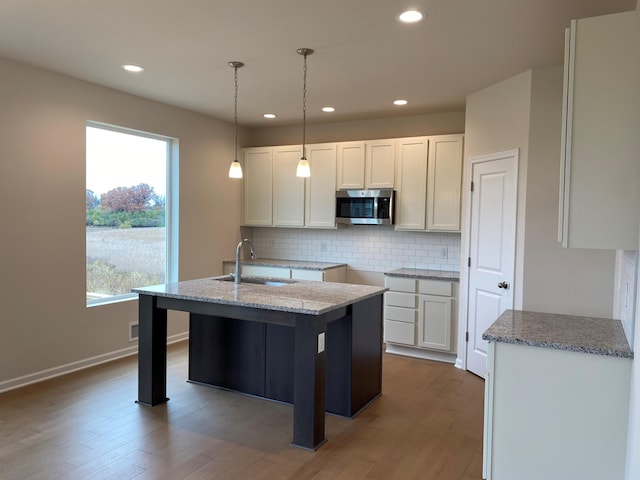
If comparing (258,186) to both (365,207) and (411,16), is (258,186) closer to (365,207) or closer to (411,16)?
(365,207)

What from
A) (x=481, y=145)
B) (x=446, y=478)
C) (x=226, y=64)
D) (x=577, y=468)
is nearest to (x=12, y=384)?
(x=226, y=64)

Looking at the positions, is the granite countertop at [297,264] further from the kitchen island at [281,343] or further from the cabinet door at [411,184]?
the kitchen island at [281,343]

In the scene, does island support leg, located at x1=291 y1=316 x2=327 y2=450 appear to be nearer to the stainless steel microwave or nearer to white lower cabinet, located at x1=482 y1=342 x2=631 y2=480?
white lower cabinet, located at x1=482 y1=342 x2=631 y2=480

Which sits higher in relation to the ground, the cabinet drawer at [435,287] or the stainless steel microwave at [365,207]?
the stainless steel microwave at [365,207]

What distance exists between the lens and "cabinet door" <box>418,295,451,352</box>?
16.0 feet

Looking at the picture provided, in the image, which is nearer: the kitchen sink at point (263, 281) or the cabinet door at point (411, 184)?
the kitchen sink at point (263, 281)

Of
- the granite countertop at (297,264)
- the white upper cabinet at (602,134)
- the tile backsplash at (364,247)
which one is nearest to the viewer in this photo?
the white upper cabinet at (602,134)

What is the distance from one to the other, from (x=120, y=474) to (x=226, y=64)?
2.99 metres

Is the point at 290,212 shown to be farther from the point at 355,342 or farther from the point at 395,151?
the point at 355,342

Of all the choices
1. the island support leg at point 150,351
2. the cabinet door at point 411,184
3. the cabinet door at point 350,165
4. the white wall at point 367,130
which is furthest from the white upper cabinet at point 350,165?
the island support leg at point 150,351

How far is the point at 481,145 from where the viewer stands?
14.7ft

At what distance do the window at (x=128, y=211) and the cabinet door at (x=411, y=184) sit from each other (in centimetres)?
259

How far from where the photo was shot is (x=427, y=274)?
5031mm

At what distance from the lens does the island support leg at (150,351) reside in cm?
358
